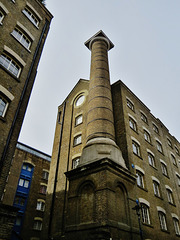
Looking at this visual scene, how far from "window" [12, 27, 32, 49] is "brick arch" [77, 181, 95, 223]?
8.71 meters

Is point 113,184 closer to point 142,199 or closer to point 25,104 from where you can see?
point 142,199

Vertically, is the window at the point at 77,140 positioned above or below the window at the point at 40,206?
above

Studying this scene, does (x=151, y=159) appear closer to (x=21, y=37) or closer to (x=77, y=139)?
(x=77, y=139)

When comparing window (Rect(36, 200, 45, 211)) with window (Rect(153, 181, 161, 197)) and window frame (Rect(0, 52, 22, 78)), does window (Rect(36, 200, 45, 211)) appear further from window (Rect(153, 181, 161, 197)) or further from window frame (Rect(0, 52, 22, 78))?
window frame (Rect(0, 52, 22, 78))

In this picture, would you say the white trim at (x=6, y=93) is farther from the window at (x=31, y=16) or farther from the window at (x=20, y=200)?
the window at (x=20, y=200)

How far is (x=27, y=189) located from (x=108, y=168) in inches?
631

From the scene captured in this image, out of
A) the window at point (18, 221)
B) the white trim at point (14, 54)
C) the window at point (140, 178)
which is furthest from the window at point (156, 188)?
the window at point (18, 221)

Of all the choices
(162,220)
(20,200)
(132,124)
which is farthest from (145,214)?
(20,200)

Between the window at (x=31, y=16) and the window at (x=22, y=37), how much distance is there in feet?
5.53

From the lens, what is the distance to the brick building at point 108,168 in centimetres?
1012

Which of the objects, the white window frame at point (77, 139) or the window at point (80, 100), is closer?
the white window frame at point (77, 139)

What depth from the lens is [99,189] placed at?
10.1 m

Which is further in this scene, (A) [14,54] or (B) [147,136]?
(B) [147,136]

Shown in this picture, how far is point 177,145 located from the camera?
1011 inches
